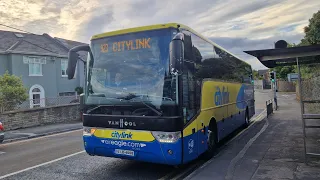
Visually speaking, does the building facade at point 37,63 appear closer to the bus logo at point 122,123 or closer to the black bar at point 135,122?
the black bar at point 135,122

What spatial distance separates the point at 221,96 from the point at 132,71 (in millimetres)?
3872

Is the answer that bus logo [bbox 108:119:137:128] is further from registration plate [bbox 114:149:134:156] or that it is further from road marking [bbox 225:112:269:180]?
road marking [bbox 225:112:269:180]

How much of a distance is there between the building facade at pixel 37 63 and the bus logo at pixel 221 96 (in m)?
20.7

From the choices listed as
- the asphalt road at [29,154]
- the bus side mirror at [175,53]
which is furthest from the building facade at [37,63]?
the bus side mirror at [175,53]

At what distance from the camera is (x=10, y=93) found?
17.1 metres

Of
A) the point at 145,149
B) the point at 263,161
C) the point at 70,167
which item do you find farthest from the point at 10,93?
the point at 263,161

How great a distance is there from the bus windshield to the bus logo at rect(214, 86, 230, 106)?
9.67 ft

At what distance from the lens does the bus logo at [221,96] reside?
8336 mm

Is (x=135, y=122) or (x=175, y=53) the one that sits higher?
(x=175, y=53)

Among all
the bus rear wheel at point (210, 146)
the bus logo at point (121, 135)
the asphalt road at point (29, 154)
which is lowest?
the asphalt road at point (29, 154)

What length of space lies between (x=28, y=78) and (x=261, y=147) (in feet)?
79.7

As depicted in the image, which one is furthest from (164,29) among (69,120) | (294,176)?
(69,120)

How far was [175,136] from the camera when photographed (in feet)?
18.4

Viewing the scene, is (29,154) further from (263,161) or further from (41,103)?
(41,103)
